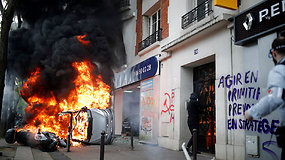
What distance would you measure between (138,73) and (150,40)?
177 centimetres

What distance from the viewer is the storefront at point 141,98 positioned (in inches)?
419

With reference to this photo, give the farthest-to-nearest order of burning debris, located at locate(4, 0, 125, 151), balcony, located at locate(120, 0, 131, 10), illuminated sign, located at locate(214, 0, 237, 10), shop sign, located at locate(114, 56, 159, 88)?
balcony, located at locate(120, 0, 131, 10) → burning debris, located at locate(4, 0, 125, 151) → shop sign, located at locate(114, 56, 159, 88) → illuminated sign, located at locate(214, 0, 237, 10)

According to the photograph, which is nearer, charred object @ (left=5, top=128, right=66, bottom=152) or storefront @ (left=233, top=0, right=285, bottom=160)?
storefront @ (left=233, top=0, right=285, bottom=160)

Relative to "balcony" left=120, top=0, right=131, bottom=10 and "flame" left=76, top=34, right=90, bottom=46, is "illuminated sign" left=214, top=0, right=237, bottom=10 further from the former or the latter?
"balcony" left=120, top=0, right=131, bottom=10

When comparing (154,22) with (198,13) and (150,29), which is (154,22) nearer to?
(150,29)

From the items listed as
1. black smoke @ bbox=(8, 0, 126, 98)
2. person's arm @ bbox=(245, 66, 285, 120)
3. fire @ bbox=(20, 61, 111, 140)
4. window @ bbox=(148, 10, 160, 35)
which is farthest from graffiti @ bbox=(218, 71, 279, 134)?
black smoke @ bbox=(8, 0, 126, 98)

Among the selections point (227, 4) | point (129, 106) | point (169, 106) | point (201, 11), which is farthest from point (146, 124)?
point (227, 4)

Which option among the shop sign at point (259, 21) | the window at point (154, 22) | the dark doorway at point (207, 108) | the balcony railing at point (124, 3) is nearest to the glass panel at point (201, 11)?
the dark doorway at point (207, 108)

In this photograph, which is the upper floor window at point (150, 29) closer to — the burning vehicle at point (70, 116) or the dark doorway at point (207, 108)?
the burning vehicle at point (70, 116)

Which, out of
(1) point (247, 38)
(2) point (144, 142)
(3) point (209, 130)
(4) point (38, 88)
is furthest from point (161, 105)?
(4) point (38, 88)

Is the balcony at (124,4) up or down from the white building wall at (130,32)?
up

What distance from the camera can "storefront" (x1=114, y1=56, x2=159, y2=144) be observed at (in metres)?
10.6

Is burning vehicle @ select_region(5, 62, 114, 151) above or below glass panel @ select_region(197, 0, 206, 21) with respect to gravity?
below

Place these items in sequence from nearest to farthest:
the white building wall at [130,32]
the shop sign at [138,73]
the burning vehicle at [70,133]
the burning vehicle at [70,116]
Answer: the burning vehicle at [70,133] < the burning vehicle at [70,116] < the shop sign at [138,73] < the white building wall at [130,32]
